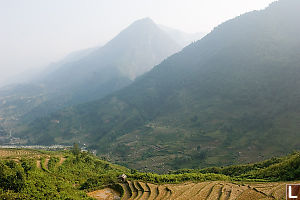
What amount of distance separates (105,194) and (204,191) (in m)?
10.9

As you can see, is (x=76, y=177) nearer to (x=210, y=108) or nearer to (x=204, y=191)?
(x=204, y=191)

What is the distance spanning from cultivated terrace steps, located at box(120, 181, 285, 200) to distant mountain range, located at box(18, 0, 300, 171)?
38.8 meters

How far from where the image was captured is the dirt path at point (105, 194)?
2239cm

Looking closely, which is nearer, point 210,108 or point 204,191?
point 204,191

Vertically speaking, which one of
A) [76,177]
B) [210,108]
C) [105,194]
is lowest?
[105,194]

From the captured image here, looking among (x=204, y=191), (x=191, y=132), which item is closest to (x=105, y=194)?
(x=204, y=191)

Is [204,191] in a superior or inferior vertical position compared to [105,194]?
superior

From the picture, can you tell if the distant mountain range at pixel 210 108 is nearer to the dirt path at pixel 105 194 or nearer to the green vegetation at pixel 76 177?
the green vegetation at pixel 76 177

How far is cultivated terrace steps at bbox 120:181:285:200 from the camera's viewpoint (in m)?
18.3

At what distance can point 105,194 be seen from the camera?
2325 centimetres

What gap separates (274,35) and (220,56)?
27270 millimetres

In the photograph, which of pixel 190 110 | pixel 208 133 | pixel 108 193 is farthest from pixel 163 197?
pixel 190 110

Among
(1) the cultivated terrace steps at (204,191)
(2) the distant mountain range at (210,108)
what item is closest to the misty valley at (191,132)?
(1) the cultivated terrace steps at (204,191)

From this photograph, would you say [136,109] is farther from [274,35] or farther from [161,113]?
[274,35]
